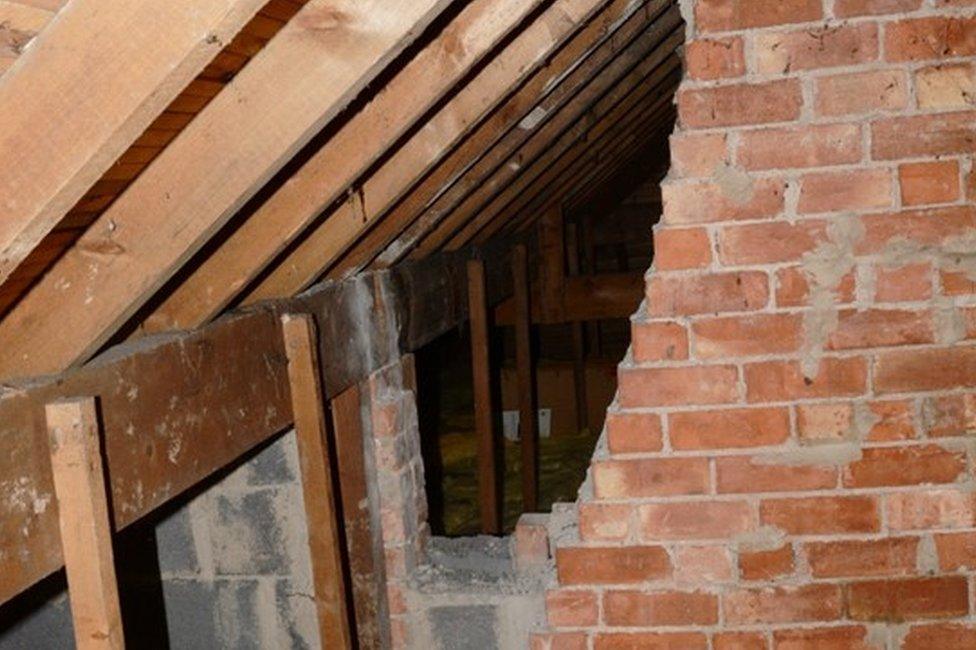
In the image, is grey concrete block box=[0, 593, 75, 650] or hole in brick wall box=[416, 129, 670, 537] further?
hole in brick wall box=[416, 129, 670, 537]

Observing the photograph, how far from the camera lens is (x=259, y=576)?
2729mm

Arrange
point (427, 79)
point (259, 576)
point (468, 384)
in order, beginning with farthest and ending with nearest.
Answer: point (468, 384)
point (259, 576)
point (427, 79)

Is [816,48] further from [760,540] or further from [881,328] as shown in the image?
[760,540]

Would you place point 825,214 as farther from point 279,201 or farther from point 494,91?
point 279,201

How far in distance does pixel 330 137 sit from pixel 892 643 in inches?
61.4

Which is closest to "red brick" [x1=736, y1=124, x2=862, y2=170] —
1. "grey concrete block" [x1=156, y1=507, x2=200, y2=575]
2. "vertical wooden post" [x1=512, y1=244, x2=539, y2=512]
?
"grey concrete block" [x1=156, y1=507, x2=200, y2=575]

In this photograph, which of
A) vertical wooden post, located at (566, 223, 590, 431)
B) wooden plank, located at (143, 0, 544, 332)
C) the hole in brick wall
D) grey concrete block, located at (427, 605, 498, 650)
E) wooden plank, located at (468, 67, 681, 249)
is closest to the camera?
wooden plank, located at (143, 0, 544, 332)

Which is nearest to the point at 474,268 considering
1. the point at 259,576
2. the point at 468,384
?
the point at 259,576

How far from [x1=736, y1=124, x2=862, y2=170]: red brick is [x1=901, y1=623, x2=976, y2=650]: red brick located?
999 mm

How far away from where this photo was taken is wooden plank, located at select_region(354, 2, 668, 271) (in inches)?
91.7

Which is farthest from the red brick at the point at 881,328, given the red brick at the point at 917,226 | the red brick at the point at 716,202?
the red brick at the point at 716,202

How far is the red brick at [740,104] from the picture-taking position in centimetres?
187

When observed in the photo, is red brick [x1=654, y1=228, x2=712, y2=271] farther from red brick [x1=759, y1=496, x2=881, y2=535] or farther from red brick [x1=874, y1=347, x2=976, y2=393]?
red brick [x1=759, y1=496, x2=881, y2=535]

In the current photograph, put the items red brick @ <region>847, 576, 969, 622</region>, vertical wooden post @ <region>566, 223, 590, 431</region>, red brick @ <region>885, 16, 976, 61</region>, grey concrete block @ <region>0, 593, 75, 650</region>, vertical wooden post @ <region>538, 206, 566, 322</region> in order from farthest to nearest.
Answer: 1. vertical wooden post @ <region>566, 223, 590, 431</region>
2. vertical wooden post @ <region>538, 206, 566, 322</region>
3. grey concrete block @ <region>0, 593, 75, 650</region>
4. red brick @ <region>847, 576, 969, 622</region>
5. red brick @ <region>885, 16, 976, 61</region>
